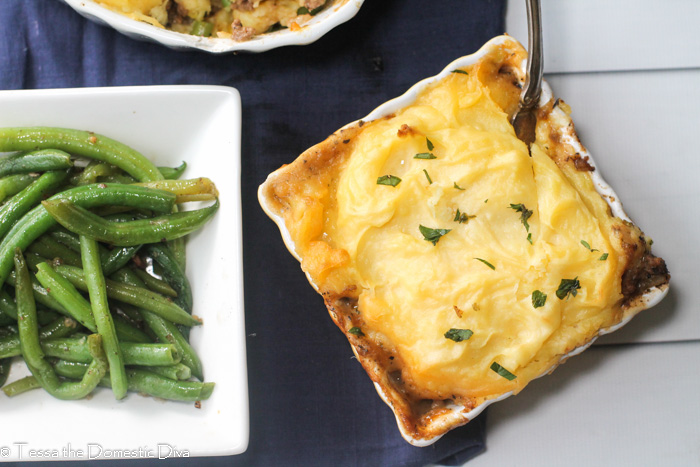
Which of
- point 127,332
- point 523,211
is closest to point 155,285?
point 127,332

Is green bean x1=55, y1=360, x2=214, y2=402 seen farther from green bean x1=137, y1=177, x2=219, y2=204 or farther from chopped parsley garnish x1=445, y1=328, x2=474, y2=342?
chopped parsley garnish x1=445, y1=328, x2=474, y2=342

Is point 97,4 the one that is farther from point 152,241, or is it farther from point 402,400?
point 402,400

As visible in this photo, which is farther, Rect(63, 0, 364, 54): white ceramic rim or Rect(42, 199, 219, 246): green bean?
Rect(63, 0, 364, 54): white ceramic rim

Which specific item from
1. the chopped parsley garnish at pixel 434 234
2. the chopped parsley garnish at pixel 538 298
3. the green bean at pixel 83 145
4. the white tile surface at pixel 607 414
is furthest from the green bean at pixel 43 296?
the white tile surface at pixel 607 414

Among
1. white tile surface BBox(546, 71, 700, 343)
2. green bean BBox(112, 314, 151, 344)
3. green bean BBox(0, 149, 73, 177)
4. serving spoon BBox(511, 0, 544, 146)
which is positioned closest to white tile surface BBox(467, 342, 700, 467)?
white tile surface BBox(546, 71, 700, 343)

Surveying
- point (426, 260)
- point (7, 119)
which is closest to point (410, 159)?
point (426, 260)
